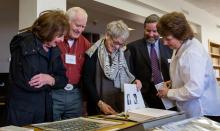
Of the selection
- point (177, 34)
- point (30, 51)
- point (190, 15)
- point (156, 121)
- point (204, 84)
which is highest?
point (190, 15)

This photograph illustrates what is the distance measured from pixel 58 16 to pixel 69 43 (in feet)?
1.29

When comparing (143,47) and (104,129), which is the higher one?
(143,47)

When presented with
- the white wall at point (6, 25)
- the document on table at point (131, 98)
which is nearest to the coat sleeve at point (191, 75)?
the document on table at point (131, 98)

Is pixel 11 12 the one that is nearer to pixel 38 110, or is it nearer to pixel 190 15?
pixel 190 15

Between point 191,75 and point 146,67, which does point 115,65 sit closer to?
point 146,67

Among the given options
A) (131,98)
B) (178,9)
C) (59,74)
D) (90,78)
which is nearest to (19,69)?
(59,74)

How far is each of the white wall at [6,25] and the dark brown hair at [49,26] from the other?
12.8 ft

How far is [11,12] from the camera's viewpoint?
5.84 metres

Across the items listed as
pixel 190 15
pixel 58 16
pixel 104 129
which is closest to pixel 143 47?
pixel 58 16

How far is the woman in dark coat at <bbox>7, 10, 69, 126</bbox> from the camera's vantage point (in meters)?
1.48

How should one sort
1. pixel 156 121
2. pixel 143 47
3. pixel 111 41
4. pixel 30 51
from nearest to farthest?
pixel 156 121 < pixel 30 51 < pixel 111 41 < pixel 143 47

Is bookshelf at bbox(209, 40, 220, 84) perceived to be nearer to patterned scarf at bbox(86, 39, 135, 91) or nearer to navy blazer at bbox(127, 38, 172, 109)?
navy blazer at bbox(127, 38, 172, 109)

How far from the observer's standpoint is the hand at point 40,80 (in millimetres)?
1494

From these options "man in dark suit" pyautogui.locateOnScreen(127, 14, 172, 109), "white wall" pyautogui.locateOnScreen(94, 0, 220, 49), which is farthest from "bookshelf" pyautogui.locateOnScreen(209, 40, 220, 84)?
"man in dark suit" pyautogui.locateOnScreen(127, 14, 172, 109)
